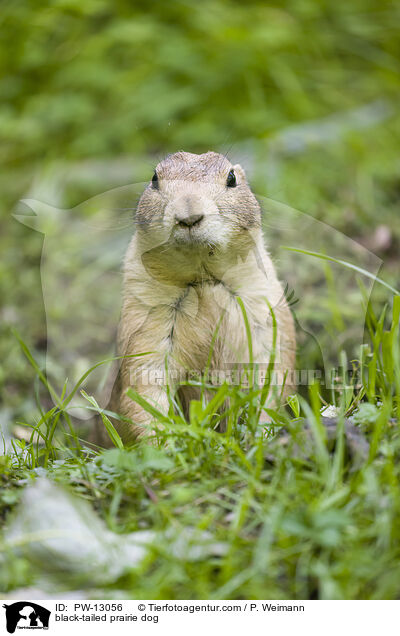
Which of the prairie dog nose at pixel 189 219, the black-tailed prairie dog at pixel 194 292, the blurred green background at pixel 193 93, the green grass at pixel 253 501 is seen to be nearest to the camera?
the green grass at pixel 253 501

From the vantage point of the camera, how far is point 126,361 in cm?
361

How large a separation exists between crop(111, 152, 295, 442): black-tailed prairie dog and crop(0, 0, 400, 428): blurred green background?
10.3ft

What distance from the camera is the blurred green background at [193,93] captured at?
6.96 meters

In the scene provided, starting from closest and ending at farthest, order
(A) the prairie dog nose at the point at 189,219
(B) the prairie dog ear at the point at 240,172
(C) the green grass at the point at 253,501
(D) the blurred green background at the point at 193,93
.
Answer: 1. (C) the green grass at the point at 253,501
2. (A) the prairie dog nose at the point at 189,219
3. (B) the prairie dog ear at the point at 240,172
4. (D) the blurred green background at the point at 193,93

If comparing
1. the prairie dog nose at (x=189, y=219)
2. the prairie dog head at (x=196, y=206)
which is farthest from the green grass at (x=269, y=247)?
the prairie dog nose at (x=189, y=219)

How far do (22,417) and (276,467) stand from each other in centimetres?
279

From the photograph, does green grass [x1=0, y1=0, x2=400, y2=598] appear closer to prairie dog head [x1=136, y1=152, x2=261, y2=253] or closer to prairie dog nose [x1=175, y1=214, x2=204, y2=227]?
prairie dog head [x1=136, y1=152, x2=261, y2=253]

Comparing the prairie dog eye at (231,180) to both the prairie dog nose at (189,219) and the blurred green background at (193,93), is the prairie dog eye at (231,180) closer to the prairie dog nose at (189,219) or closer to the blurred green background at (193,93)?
the prairie dog nose at (189,219)

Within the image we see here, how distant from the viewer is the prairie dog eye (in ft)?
10.8

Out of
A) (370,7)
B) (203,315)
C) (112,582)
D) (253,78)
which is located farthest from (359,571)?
(370,7)

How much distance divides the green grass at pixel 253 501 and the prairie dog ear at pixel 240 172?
3.31ft

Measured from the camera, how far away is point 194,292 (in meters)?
3.45
